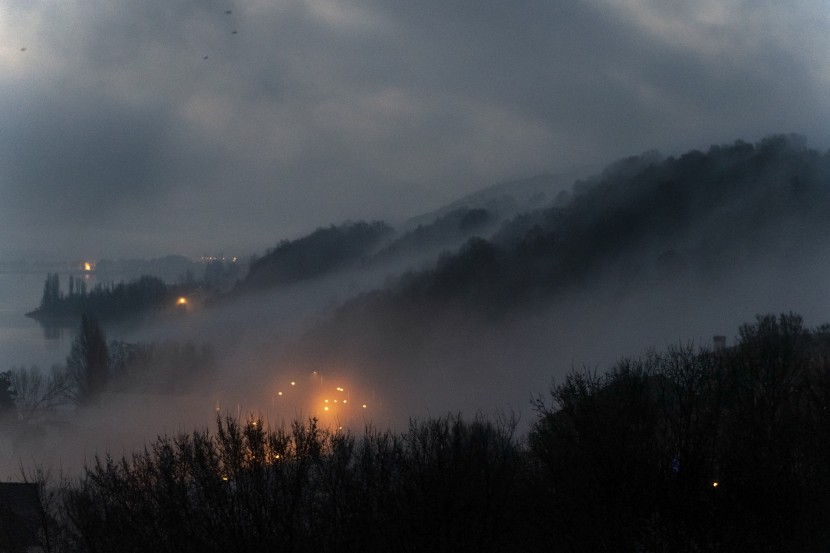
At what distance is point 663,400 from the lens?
9047 mm

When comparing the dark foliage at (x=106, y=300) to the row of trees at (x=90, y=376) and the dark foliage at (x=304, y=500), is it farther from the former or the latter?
the dark foliage at (x=304, y=500)

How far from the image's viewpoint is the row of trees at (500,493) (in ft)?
23.3

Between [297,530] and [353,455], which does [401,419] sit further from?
[297,530]

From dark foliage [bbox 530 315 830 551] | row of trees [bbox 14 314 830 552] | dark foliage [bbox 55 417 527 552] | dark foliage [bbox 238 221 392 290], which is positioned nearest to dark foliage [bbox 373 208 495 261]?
dark foliage [bbox 238 221 392 290]

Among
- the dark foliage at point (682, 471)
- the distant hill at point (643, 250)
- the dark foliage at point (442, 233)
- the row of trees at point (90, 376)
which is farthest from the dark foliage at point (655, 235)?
the dark foliage at point (682, 471)

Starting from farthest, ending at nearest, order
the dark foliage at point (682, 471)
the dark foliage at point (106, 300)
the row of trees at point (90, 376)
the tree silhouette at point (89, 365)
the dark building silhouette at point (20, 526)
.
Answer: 1. the dark foliage at point (106, 300)
2. the tree silhouette at point (89, 365)
3. the row of trees at point (90, 376)
4. the dark building silhouette at point (20, 526)
5. the dark foliage at point (682, 471)

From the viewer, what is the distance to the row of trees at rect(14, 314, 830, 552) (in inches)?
279

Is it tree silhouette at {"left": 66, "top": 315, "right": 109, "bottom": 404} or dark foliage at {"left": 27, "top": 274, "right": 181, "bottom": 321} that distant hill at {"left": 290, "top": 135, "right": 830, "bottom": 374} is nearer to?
tree silhouette at {"left": 66, "top": 315, "right": 109, "bottom": 404}

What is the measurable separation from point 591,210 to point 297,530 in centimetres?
5263

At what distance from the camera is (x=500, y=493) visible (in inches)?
289

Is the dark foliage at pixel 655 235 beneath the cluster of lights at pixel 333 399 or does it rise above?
above

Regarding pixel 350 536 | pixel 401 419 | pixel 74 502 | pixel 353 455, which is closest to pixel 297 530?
pixel 350 536

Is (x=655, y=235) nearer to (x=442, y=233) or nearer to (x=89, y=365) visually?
(x=442, y=233)

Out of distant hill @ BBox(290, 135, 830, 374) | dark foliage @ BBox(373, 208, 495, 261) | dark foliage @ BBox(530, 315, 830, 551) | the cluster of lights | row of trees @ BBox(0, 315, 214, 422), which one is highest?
dark foliage @ BBox(373, 208, 495, 261)
